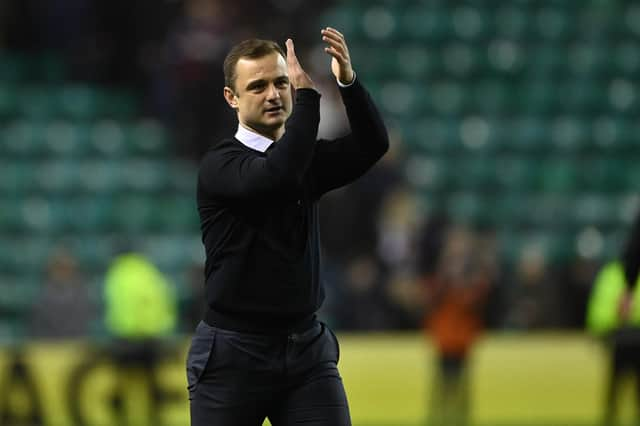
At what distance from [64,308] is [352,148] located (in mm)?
8149

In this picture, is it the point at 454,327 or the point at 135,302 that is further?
the point at 135,302

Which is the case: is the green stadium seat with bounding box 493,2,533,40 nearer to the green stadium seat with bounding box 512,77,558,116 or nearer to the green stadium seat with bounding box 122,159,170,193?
the green stadium seat with bounding box 512,77,558,116

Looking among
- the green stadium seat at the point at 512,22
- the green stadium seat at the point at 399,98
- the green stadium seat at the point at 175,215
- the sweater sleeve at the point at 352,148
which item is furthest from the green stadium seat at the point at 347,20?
the sweater sleeve at the point at 352,148

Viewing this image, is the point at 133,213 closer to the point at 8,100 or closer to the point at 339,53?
the point at 8,100

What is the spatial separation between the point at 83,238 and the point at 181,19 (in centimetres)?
268

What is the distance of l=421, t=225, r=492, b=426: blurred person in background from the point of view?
12.0 meters

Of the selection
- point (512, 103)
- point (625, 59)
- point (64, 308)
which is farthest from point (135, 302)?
point (625, 59)

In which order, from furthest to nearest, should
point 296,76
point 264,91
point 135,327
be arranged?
point 135,327 → point 264,91 → point 296,76

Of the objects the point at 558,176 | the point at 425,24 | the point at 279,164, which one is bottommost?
the point at 558,176

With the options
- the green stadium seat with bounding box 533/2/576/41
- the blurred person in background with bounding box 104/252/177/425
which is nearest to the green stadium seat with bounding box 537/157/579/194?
the green stadium seat with bounding box 533/2/576/41

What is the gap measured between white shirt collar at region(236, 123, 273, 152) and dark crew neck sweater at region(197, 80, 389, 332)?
2 centimetres

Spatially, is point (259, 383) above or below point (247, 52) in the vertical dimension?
below

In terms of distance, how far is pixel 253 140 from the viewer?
483 centimetres

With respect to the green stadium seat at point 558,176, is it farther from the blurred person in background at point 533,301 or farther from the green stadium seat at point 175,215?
the green stadium seat at point 175,215
